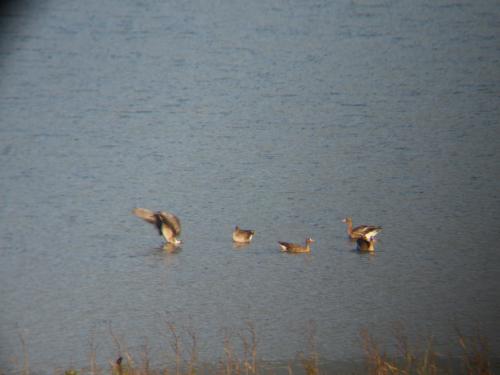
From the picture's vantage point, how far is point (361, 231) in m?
9.71

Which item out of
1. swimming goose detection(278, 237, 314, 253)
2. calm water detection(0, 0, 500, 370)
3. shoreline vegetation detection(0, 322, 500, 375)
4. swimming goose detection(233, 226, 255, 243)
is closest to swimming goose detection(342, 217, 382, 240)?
calm water detection(0, 0, 500, 370)

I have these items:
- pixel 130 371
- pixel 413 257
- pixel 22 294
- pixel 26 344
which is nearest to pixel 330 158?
pixel 413 257

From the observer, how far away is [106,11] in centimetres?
1830

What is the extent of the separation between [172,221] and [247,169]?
208cm

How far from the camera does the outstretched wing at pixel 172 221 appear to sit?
988 centimetres

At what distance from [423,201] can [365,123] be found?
248 centimetres

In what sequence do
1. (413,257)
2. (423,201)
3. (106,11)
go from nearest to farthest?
(413,257) < (423,201) < (106,11)

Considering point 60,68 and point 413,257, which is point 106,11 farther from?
point 413,257

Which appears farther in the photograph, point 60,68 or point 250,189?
point 60,68

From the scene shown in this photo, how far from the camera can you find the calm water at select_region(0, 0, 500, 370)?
7.98m

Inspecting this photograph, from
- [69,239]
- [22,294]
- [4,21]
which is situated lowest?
[22,294]

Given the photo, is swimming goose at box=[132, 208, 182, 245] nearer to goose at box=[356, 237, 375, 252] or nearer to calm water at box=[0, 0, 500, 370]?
calm water at box=[0, 0, 500, 370]

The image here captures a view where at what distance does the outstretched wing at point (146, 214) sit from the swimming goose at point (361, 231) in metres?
1.83

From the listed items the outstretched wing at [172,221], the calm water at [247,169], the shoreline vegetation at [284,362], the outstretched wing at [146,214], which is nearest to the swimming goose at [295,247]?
the calm water at [247,169]
